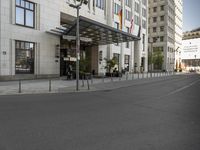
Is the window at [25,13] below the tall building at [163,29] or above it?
below

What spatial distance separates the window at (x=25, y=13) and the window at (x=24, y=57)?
232 centimetres

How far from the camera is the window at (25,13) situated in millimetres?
27031

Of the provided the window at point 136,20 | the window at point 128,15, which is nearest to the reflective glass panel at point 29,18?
the window at point 128,15

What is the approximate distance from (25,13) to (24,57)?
509 centimetres

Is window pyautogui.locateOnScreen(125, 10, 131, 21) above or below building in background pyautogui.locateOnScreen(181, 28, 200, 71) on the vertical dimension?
above

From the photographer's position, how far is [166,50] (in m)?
89.8

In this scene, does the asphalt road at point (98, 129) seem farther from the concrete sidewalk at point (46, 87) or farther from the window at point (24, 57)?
the window at point (24, 57)

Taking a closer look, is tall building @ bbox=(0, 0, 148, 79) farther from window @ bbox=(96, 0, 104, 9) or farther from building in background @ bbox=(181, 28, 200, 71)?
building in background @ bbox=(181, 28, 200, 71)

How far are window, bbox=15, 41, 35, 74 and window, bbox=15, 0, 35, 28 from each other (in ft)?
7.62

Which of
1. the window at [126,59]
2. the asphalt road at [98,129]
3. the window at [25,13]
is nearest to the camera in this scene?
the asphalt road at [98,129]

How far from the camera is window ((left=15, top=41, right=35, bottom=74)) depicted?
2689cm

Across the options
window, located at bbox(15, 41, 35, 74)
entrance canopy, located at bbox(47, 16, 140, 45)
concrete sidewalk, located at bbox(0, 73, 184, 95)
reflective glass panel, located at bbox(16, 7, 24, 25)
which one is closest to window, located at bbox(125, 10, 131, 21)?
entrance canopy, located at bbox(47, 16, 140, 45)

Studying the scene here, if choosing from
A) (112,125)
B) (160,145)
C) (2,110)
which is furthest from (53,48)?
(160,145)

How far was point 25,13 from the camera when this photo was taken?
27938mm
